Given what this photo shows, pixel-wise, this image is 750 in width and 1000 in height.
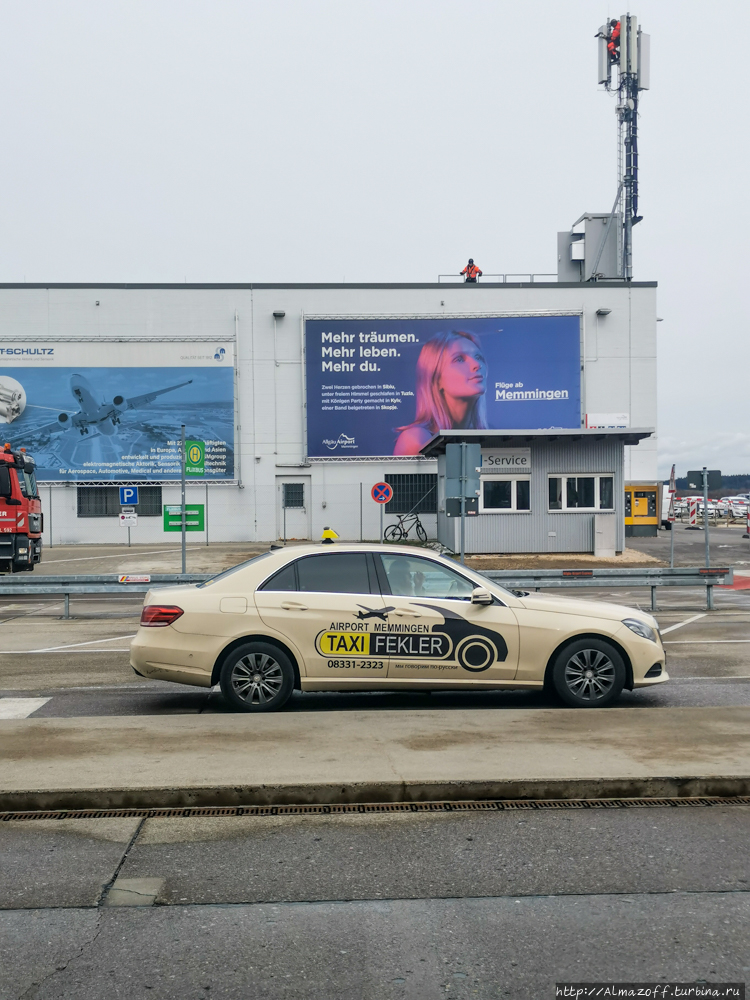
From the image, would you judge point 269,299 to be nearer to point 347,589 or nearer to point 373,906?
point 347,589

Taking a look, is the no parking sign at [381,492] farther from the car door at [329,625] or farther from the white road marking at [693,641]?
the car door at [329,625]

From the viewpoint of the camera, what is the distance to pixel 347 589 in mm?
8336

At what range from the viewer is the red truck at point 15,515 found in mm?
21047

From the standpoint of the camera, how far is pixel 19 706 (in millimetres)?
8539

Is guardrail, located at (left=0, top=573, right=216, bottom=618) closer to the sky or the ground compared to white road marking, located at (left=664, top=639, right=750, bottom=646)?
closer to the sky

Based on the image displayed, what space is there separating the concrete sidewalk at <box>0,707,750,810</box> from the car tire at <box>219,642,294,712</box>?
1.66 ft

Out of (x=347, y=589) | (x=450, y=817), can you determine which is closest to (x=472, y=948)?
(x=450, y=817)

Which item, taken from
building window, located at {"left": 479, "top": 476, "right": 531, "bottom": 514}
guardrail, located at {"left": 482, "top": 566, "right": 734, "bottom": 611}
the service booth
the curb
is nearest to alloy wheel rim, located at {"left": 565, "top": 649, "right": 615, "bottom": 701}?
the curb

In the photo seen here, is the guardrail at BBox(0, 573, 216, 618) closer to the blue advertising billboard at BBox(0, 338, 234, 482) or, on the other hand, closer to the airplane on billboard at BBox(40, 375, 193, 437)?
the blue advertising billboard at BBox(0, 338, 234, 482)

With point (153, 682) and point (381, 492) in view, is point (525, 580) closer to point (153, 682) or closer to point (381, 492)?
point (153, 682)

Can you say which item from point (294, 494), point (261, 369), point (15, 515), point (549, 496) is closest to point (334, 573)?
point (15, 515)

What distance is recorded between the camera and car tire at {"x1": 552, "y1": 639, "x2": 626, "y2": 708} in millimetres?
8266

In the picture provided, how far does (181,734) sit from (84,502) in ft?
111

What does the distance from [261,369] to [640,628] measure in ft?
108
